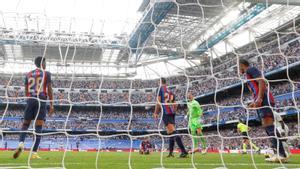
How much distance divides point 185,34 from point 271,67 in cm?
1188

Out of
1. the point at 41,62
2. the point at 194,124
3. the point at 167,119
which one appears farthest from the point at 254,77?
the point at 194,124

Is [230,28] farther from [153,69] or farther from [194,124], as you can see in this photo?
[194,124]

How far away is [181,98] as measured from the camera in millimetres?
27312

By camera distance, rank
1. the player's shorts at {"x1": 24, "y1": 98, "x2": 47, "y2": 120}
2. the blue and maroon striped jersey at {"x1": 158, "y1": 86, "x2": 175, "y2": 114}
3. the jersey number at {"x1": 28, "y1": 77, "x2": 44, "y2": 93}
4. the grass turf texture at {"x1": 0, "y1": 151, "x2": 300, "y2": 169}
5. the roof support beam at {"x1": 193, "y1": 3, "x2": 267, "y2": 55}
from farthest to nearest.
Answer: the roof support beam at {"x1": 193, "y1": 3, "x2": 267, "y2": 55} < the blue and maroon striped jersey at {"x1": 158, "y1": 86, "x2": 175, "y2": 114} < the player's shorts at {"x1": 24, "y1": 98, "x2": 47, "y2": 120} < the jersey number at {"x1": 28, "y1": 77, "x2": 44, "y2": 93} < the grass turf texture at {"x1": 0, "y1": 151, "x2": 300, "y2": 169}

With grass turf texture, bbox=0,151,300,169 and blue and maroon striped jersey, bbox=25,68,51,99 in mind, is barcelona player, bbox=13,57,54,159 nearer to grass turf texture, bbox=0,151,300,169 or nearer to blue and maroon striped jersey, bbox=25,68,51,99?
blue and maroon striped jersey, bbox=25,68,51,99

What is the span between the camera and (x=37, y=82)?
543 centimetres

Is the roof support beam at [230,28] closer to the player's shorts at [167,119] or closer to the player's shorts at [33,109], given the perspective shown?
the player's shorts at [167,119]

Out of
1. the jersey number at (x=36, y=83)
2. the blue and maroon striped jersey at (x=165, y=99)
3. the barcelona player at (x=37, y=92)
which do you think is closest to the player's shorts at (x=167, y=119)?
the blue and maroon striped jersey at (x=165, y=99)

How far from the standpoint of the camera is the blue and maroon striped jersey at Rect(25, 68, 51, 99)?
214 inches

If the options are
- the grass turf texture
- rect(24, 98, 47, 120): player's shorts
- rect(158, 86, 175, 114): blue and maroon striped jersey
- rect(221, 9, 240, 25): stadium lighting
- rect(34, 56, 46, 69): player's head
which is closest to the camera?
the grass turf texture

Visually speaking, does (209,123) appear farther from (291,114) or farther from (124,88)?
(124,88)

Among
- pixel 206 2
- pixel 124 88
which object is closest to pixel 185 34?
pixel 206 2

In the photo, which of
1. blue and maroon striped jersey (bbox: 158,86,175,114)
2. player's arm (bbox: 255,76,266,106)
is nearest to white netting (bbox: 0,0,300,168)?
blue and maroon striped jersey (bbox: 158,86,175,114)

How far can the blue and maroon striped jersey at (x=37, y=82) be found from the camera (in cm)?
543
